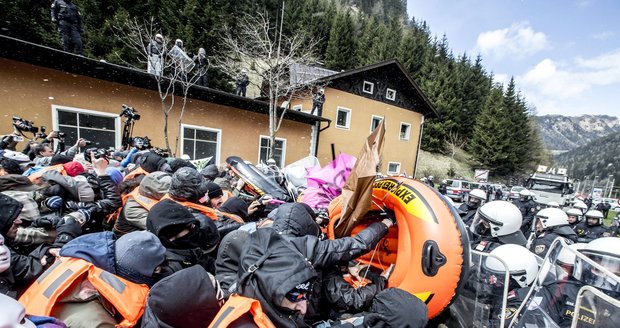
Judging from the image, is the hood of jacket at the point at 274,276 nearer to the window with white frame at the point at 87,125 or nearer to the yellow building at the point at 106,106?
the yellow building at the point at 106,106

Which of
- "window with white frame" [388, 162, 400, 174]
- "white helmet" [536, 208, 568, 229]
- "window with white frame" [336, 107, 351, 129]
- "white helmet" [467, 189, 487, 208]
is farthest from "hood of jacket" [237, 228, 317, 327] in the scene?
"window with white frame" [388, 162, 400, 174]

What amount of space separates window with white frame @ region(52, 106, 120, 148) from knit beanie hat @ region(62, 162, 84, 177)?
7.01 meters

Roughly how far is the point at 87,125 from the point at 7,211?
892cm

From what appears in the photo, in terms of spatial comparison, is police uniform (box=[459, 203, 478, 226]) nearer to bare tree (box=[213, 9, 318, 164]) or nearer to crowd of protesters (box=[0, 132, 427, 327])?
crowd of protesters (box=[0, 132, 427, 327])

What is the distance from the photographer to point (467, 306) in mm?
2320

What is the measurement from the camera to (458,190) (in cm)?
1664

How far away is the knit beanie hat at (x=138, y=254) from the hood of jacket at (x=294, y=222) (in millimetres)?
853

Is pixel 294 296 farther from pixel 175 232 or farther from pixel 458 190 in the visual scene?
pixel 458 190

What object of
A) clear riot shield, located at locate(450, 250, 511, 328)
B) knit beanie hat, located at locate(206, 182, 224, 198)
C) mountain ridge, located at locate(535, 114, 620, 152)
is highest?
mountain ridge, located at locate(535, 114, 620, 152)

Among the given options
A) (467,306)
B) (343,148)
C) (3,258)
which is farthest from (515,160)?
(3,258)

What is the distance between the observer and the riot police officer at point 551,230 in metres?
4.25

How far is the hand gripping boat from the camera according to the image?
6.72 ft

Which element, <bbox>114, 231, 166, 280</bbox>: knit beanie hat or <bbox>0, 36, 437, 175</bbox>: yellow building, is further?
<bbox>0, 36, 437, 175</bbox>: yellow building

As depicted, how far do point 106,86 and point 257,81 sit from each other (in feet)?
57.3
